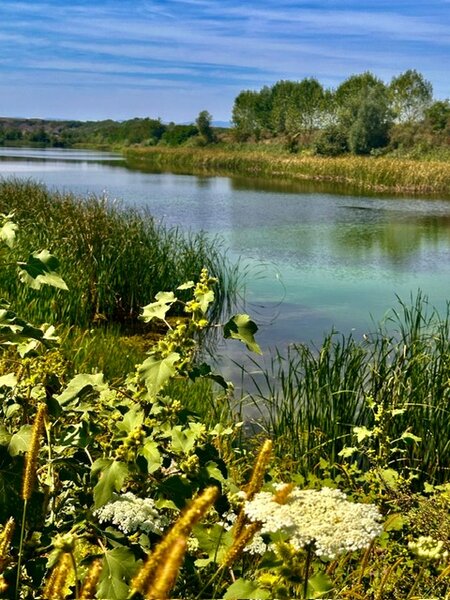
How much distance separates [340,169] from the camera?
39.5 meters

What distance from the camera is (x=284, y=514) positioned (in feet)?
3.71

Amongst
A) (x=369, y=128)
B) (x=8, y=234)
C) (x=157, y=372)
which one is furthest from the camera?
(x=369, y=128)

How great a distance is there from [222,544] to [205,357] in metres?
6.56

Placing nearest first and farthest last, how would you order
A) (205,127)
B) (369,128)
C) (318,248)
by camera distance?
(318,248), (369,128), (205,127)

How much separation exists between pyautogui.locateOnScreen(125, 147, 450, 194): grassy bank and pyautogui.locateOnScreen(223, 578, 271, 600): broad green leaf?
31986 mm

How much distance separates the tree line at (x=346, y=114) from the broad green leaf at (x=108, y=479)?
5274 centimetres

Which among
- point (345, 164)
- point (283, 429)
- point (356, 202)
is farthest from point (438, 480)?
point (345, 164)

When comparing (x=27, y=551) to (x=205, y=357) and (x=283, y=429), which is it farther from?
(x=205, y=357)

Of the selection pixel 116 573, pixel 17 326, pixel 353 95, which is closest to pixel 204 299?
pixel 17 326

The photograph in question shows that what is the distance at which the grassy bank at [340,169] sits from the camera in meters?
33.1

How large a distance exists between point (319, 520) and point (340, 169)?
39.5 meters

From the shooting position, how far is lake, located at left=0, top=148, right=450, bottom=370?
403 inches

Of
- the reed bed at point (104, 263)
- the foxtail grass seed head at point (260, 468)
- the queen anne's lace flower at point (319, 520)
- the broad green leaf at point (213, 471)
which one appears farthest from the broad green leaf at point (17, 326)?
the reed bed at point (104, 263)

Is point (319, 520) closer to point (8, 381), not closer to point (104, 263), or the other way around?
point (8, 381)
